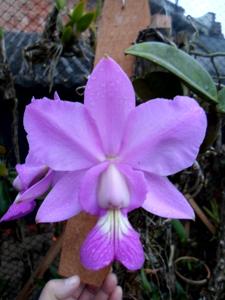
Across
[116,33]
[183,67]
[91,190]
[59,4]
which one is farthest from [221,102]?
[59,4]

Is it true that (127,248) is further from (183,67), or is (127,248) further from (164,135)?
(183,67)

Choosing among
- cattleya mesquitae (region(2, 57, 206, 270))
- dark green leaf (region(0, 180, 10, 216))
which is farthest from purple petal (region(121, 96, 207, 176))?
dark green leaf (region(0, 180, 10, 216))

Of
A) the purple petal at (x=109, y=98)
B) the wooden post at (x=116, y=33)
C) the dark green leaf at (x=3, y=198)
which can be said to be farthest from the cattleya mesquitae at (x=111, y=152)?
the dark green leaf at (x=3, y=198)

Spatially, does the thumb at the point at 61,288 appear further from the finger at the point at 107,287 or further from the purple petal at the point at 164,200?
the purple petal at the point at 164,200

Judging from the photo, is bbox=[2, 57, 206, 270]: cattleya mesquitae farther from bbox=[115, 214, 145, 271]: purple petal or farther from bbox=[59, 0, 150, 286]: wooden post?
bbox=[59, 0, 150, 286]: wooden post

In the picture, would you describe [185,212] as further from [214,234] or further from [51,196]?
[214,234]

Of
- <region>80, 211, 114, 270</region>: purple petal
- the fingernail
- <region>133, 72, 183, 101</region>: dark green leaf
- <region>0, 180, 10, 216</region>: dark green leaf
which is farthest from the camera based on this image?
<region>0, 180, 10, 216</region>: dark green leaf

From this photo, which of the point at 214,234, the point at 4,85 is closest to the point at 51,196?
the point at 4,85
